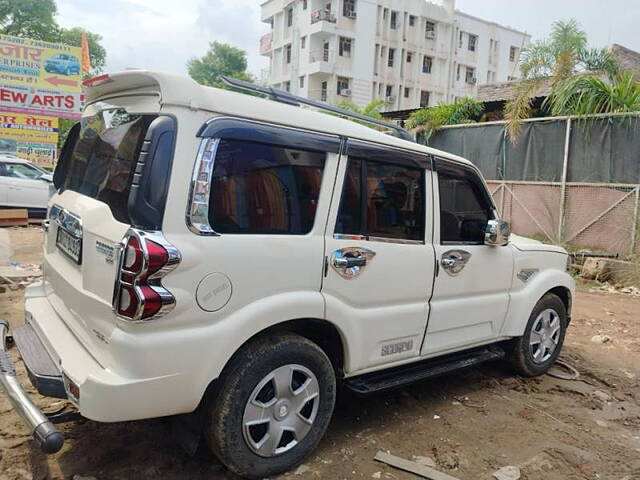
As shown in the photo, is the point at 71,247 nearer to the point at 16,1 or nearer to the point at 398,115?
the point at 398,115

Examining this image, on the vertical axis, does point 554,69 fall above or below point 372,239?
above

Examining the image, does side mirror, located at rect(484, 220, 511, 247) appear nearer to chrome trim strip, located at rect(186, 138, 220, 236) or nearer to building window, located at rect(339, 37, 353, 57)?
chrome trim strip, located at rect(186, 138, 220, 236)

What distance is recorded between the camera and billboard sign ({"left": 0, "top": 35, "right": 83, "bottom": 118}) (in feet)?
53.9

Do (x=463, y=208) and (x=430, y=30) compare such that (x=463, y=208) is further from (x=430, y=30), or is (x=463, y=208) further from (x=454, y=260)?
(x=430, y=30)

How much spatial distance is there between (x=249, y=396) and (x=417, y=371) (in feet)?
4.48

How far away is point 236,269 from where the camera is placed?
8.20 feet

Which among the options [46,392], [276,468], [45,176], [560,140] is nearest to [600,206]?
[560,140]

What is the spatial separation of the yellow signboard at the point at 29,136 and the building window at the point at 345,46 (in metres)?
26.0

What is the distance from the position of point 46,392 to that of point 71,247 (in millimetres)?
779

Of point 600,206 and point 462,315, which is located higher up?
point 600,206

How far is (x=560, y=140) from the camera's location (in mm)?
10156

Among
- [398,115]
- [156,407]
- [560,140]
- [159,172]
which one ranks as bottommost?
[156,407]

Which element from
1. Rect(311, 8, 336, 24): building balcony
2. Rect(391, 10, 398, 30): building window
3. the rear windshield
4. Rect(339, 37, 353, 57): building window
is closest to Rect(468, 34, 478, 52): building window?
Rect(391, 10, 398, 30): building window

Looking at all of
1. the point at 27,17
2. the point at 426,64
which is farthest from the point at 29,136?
the point at 426,64
